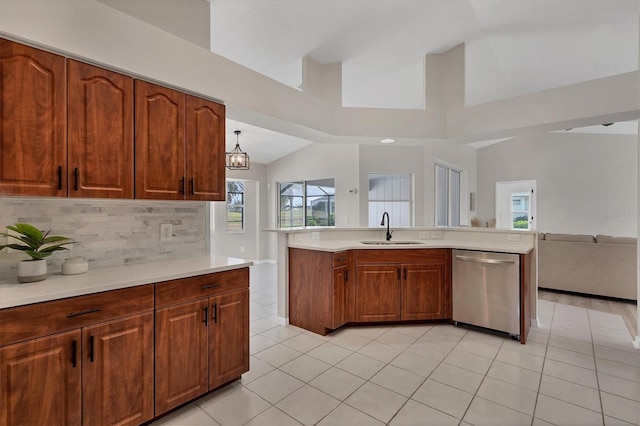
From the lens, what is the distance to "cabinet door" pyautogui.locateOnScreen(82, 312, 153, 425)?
4.95 feet

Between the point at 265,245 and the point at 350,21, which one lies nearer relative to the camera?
the point at 350,21

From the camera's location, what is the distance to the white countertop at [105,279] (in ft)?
4.48

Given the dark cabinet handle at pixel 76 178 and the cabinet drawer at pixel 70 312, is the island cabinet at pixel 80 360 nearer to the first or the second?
the cabinet drawer at pixel 70 312

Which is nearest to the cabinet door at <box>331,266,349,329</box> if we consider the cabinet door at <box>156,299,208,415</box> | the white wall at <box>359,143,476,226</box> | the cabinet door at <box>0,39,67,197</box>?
the cabinet door at <box>156,299,208,415</box>

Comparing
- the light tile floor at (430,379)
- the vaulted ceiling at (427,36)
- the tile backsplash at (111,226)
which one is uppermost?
the vaulted ceiling at (427,36)

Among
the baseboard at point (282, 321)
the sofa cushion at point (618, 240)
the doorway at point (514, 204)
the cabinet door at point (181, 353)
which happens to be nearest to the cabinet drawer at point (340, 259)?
the baseboard at point (282, 321)

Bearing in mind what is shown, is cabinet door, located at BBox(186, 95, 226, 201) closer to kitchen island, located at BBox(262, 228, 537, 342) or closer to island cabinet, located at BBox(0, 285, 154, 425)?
island cabinet, located at BBox(0, 285, 154, 425)

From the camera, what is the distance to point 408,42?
337 cm

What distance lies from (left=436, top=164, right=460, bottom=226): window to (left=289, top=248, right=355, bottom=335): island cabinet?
3609 millimetres

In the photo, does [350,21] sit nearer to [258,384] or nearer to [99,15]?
[99,15]

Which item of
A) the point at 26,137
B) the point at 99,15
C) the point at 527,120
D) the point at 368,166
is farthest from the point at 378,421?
the point at 368,166

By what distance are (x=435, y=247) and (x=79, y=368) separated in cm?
306

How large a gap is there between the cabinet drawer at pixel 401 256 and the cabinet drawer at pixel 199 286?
1447mm

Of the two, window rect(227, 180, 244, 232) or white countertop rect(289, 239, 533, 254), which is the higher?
window rect(227, 180, 244, 232)
